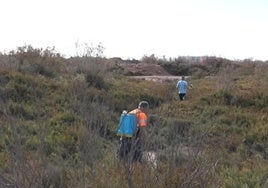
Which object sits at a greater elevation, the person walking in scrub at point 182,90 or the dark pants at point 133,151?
the dark pants at point 133,151

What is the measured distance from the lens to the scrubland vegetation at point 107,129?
4172 millimetres

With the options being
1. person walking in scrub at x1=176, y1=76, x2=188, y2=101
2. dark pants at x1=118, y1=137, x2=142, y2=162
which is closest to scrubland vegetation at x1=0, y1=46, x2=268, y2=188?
dark pants at x1=118, y1=137, x2=142, y2=162

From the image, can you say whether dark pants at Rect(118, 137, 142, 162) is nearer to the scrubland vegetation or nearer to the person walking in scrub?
the scrubland vegetation

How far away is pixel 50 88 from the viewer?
1983 cm

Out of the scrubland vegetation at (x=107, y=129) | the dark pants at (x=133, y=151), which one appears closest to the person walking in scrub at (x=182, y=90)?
the scrubland vegetation at (x=107, y=129)

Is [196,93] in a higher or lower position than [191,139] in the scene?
lower

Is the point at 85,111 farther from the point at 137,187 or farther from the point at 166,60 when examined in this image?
the point at 166,60

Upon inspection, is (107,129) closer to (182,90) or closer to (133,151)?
(133,151)

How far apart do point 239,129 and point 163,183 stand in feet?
40.3

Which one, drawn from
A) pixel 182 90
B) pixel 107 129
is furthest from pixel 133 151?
pixel 182 90

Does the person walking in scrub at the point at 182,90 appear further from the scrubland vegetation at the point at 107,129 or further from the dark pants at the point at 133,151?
the dark pants at the point at 133,151

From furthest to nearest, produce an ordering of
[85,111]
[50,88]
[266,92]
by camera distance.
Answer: [266,92]
[50,88]
[85,111]

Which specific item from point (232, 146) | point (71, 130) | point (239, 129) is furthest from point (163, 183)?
point (239, 129)

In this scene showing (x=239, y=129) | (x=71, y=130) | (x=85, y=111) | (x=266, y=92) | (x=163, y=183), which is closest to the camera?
(x=85, y=111)
